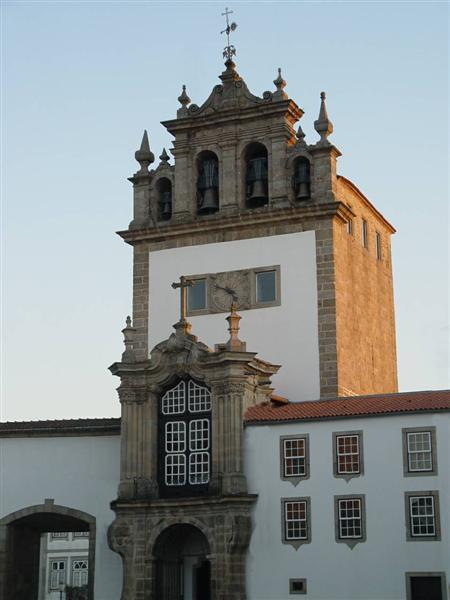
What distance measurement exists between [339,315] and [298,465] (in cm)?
806

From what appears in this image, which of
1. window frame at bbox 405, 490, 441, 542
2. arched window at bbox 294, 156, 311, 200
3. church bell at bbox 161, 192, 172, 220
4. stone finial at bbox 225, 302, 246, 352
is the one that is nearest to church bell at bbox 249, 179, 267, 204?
arched window at bbox 294, 156, 311, 200

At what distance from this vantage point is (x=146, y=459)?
1652 inches

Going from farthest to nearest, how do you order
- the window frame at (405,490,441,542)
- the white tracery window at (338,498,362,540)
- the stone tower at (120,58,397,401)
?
the stone tower at (120,58,397,401) → the white tracery window at (338,498,362,540) → the window frame at (405,490,441,542)

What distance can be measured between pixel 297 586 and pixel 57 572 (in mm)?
43332

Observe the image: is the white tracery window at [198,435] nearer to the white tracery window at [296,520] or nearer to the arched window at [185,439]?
the arched window at [185,439]

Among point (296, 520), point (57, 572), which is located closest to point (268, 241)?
point (296, 520)

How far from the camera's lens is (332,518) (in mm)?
38719

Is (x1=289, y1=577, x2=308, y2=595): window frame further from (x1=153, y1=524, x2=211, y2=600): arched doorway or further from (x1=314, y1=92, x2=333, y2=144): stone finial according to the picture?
(x1=314, y1=92, x2=333, y2=144): stone finial

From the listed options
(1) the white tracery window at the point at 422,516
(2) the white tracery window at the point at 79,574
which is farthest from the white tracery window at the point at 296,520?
(2) the white tracery window at the point at 79,574

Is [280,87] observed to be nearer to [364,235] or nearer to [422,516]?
[364,235]

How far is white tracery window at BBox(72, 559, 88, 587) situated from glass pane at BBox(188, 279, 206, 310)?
1378 inches

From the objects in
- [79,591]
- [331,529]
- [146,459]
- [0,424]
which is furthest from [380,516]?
[79,591]

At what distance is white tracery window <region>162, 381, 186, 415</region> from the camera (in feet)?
139

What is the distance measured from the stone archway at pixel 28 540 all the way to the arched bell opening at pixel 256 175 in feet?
46.3
